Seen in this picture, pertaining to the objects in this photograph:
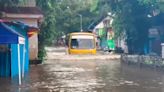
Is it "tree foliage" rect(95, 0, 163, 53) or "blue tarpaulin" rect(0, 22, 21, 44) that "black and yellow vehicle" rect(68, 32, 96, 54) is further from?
"blue tarpaulin" rect(0, 22, 21, 44)

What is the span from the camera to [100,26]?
3649 inches

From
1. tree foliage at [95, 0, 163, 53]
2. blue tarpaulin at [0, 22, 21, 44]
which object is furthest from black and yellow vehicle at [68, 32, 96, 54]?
blue tarpaulin at [0, 22, 21, 44]

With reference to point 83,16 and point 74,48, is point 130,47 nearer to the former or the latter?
point 74,48

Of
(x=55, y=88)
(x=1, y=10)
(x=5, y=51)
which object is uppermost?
(x=1, y=10)

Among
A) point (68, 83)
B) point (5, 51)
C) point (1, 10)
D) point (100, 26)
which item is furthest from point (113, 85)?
point (100, 26)

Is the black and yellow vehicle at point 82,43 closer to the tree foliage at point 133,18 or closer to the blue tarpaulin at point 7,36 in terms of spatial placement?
the tree foliage at point 133,18

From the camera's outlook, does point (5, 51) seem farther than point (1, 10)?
No

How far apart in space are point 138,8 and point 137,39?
475 centimetres

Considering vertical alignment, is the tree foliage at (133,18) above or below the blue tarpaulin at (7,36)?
above

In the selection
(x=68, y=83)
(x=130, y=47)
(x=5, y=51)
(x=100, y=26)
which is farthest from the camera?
(x=100, y=26)

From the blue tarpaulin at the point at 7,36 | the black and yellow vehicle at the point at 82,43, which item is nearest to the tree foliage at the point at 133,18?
the black and yellow vehicle at the point at 82,43

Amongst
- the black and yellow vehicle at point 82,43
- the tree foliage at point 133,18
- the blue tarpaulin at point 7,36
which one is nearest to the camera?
the blue tarpaulin at point 7,36

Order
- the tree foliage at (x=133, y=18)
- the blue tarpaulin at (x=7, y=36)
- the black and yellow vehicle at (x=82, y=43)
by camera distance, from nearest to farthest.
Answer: the blue tarpaulin at (x=7, y=36), the tree foliage at (x=133, y=18), the black and yellow vehicle at (x=82, y=43)

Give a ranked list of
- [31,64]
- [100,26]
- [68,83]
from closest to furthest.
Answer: [68,83] → [31,64] → [100,26]
